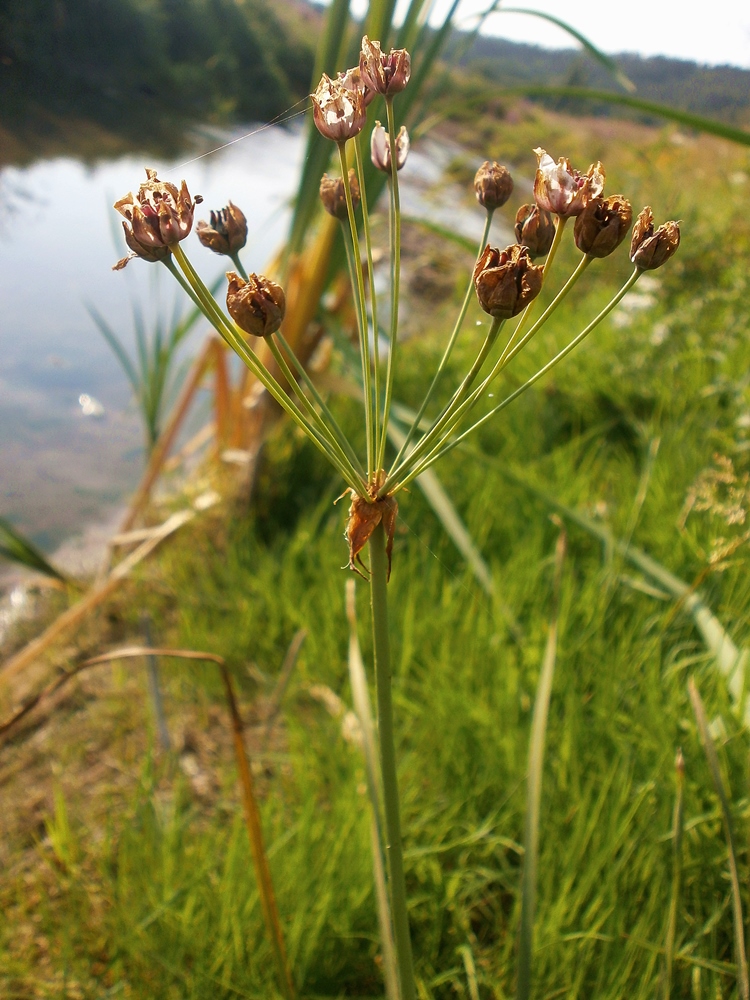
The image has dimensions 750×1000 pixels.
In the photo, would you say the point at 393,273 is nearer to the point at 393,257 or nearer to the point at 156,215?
the point at 393,257

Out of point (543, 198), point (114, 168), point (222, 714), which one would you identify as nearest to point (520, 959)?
point (543, 198)

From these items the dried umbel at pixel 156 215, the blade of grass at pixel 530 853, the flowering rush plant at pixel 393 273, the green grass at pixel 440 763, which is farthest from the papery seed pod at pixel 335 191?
the blade of grass at pixel 530 853

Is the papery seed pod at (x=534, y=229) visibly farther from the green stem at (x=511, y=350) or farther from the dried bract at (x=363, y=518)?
the dried bract at (x=363, y=518)

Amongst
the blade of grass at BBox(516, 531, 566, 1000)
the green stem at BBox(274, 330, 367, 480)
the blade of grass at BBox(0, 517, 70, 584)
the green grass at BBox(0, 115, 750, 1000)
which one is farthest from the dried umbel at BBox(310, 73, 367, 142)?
the blade of grass at BBox(0, 517, 70, 584)

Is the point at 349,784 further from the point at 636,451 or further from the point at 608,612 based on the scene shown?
the point at 636,451

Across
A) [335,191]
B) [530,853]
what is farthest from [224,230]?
[530,853]
